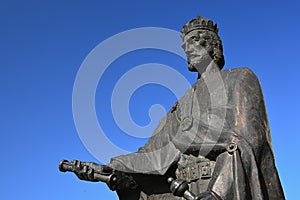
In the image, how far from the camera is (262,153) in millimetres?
5520

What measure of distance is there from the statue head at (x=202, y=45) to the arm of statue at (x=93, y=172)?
6.05 feet

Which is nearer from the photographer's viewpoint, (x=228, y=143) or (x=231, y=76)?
(x=228, y=143)

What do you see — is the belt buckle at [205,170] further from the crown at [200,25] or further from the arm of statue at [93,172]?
the crown at [200,25]

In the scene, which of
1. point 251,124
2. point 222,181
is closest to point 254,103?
point 251,124

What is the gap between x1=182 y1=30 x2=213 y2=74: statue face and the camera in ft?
22.4

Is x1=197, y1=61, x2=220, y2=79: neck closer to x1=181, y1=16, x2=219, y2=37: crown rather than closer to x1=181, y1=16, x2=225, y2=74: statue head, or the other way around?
x1=181, y1=16, x2=225, y2=74: statue head

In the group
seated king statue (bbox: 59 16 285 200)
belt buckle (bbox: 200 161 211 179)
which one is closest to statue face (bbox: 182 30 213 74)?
seated king statue (bbox: 59 16 285 200)

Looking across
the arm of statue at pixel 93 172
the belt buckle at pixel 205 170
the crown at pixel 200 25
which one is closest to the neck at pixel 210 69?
the crown at pixel 200 25

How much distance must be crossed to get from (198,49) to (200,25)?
1.25ft

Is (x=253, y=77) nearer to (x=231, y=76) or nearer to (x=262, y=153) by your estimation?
(x=231, y=76)

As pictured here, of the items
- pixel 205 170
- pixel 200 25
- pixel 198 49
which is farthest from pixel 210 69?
pixel 205 170

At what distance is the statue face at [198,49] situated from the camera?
268 inches

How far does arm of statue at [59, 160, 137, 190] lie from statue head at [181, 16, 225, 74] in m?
1.85

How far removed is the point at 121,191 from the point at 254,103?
87.7 inches
